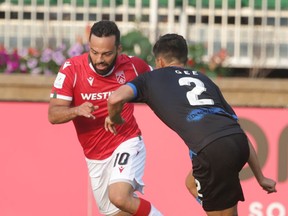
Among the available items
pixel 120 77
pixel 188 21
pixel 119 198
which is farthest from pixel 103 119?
pixel 188 21

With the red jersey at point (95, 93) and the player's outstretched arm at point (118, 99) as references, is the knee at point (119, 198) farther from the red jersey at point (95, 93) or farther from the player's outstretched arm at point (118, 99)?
the player's outstretched arm at point (118, 99)

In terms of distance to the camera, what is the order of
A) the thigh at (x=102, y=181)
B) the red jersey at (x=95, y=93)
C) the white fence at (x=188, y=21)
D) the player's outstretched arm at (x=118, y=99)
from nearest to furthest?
the player's outstretched arm at (x=118, y=99), the red jersey at (x=95, y=93), the thigh at (x=102, y=181), the white fence at (x=188, y=21)

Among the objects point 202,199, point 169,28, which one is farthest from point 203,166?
point 169,28

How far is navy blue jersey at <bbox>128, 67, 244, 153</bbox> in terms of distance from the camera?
730 cm

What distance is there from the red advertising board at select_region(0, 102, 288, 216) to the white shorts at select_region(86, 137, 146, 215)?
1301 millimetres

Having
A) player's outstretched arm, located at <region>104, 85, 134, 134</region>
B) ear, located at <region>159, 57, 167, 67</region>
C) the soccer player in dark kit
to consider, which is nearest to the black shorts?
the soccer player in dark kit

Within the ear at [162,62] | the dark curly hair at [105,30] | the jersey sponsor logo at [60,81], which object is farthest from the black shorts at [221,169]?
the jersey sponsor logo at [60,81]

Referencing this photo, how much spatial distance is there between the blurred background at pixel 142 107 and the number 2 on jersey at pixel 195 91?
2.72 meters

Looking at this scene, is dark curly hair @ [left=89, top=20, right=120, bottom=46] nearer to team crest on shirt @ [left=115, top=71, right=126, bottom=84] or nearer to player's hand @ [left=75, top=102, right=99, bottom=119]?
team crest on shirt @ [left=115, top=71, right=126, bottom=84]

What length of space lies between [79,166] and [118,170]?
1769 millimetres

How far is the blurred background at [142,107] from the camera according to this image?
1008 centimetres

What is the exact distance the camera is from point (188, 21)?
13.8 metres

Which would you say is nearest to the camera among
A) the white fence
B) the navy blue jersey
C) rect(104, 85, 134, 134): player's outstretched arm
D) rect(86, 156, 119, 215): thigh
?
rect(104, 85, 134, 134): player's outstretched arm

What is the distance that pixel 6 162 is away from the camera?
1010 centimetres
